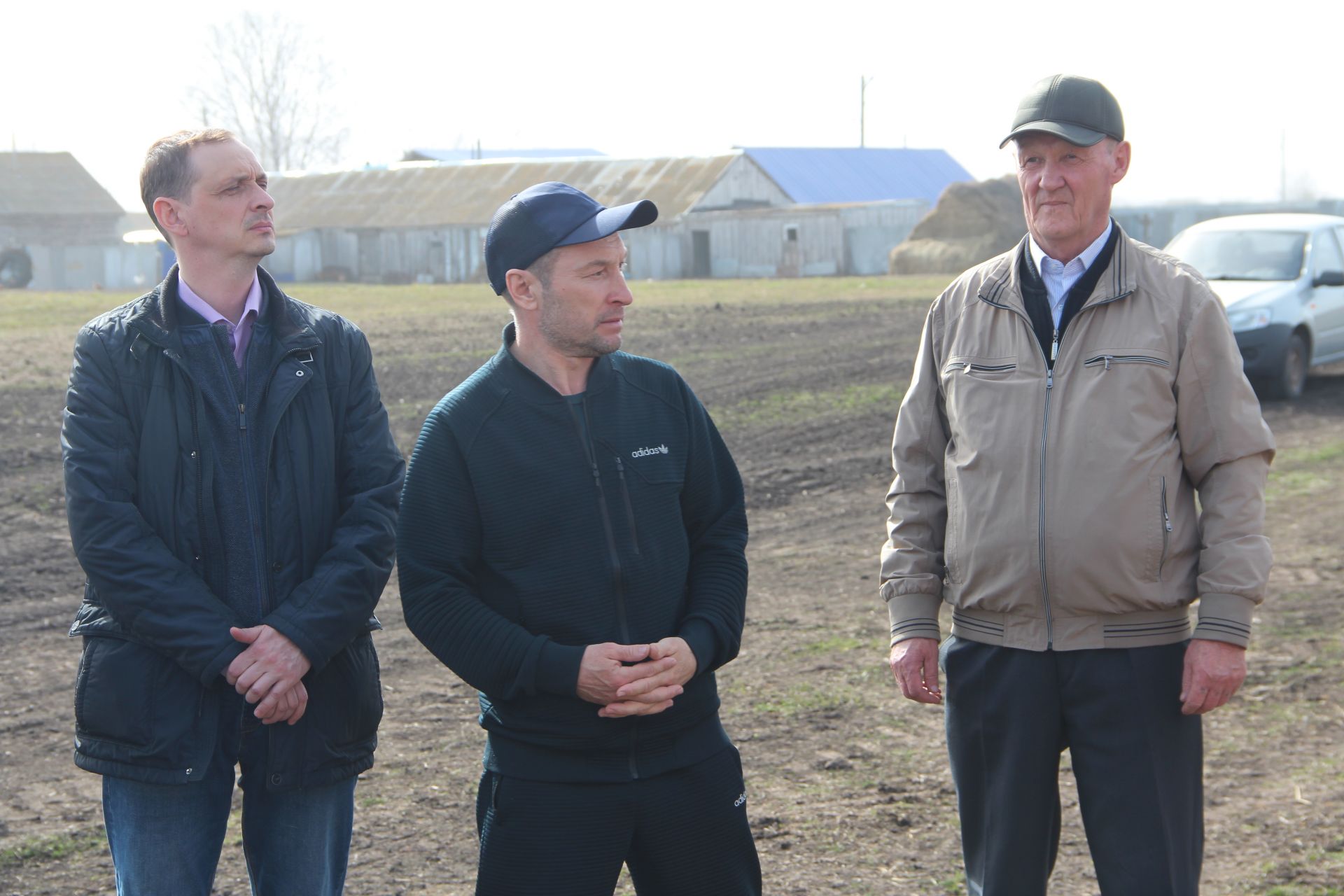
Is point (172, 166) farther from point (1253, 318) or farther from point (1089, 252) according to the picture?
point (1253, 318)

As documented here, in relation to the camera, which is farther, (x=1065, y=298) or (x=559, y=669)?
(x=1065, y=298)

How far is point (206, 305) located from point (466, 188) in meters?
50.5

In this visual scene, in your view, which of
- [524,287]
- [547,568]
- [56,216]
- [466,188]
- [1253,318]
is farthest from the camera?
[56,216]

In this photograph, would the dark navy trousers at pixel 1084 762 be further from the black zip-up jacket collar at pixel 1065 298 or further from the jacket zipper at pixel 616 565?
the jacket zipper at pixel 616 565

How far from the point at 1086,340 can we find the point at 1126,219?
4681 centimetres

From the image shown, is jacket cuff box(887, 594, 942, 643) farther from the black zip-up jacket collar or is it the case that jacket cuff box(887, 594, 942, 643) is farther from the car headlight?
the car headlight

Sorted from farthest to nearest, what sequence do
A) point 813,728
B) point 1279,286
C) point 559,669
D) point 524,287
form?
point 1279,286
point 813,728
point 524,287
point 559,669

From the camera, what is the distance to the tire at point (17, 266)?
45250mm

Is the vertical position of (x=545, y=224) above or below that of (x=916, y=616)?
above

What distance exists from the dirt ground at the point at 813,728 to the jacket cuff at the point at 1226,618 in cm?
131

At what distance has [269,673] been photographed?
281 cm

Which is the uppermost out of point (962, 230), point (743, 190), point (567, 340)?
point (743, 190)

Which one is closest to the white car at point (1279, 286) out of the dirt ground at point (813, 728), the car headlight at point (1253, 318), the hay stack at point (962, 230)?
the car headlight at point (1253, 318)

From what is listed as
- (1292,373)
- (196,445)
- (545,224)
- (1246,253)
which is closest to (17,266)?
(1246,253)
